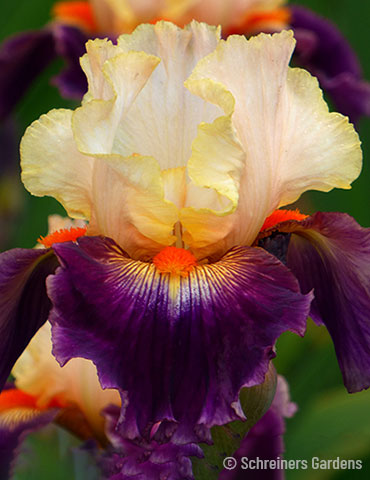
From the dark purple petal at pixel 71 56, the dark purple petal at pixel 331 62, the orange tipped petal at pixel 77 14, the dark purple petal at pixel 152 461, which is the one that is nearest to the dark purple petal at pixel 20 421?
the dark purple petal at pixel 152 461

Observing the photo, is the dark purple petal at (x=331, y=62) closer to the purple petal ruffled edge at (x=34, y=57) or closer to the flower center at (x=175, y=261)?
the purple petal ruffled edge at (x=34, y=57)

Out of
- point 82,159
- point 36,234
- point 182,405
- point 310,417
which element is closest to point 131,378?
point 182,405

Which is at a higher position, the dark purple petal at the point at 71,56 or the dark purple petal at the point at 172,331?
the dark purple petal at the point at 172,331

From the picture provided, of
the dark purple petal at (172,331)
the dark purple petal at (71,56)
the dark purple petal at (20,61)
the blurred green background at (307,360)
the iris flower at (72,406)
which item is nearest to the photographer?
the blurred green background at (307,360)

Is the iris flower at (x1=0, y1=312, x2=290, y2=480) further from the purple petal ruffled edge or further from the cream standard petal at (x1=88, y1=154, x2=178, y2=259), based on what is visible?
the purple petal ruffled edge

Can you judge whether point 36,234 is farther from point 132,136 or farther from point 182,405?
point 182,405

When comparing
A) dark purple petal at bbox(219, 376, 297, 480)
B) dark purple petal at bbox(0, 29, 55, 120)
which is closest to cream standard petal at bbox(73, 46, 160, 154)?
dark purple petal at bbox(219, 376, 297, 480)

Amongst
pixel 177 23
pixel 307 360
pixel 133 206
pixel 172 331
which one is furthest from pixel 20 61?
pixel 172 331
